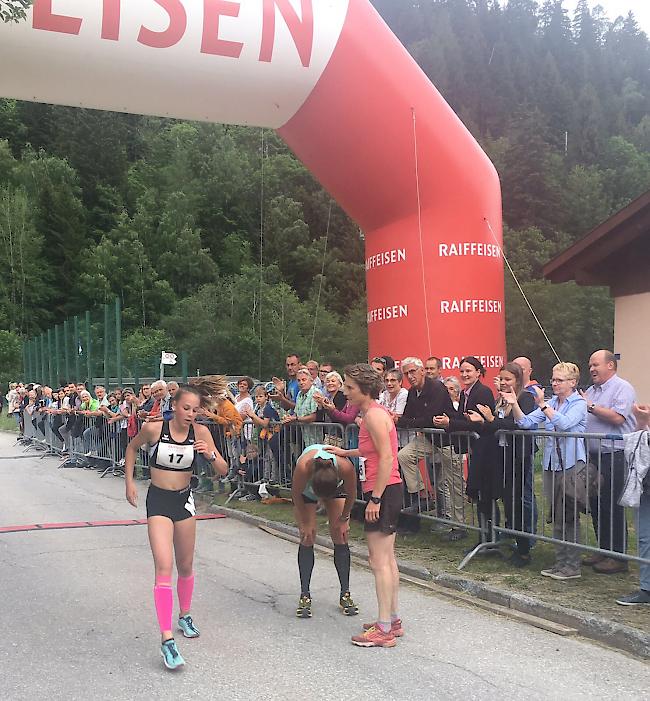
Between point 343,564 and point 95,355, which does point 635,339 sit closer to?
point 343,564

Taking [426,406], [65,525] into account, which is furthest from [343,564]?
[65,525]

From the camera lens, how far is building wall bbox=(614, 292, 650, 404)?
11312mm

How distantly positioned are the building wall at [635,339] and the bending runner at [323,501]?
6.88m

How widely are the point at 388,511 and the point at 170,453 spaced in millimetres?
1458

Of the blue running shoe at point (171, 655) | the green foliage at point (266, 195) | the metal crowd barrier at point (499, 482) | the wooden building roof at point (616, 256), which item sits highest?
the green foliage at point (266, 195)

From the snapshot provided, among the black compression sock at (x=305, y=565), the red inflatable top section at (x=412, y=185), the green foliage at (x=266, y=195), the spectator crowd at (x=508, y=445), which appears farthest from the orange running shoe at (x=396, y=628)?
the green foliage at (x=266, y=195)

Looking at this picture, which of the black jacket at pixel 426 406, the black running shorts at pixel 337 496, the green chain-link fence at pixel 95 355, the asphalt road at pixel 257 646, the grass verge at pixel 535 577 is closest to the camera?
the asphalt road at pixel 257 646

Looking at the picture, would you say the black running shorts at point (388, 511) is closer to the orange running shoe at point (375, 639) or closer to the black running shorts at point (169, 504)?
the orange running shoe at point (375, 639)

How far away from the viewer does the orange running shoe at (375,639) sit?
507 centimetres

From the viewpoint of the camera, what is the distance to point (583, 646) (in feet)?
16.9

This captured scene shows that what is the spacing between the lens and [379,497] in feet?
16.9

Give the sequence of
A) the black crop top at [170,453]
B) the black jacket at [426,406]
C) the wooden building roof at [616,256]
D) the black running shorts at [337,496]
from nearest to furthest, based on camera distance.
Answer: the black crop top at [170,453] < the black running shorts at [337,496] < the black jacket at [426,406] < the wooden building roof at [616,256]

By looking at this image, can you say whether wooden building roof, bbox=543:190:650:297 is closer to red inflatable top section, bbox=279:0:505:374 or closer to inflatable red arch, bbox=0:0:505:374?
inflatable red arch, bbox=0:0:505:374

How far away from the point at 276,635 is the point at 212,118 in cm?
700
